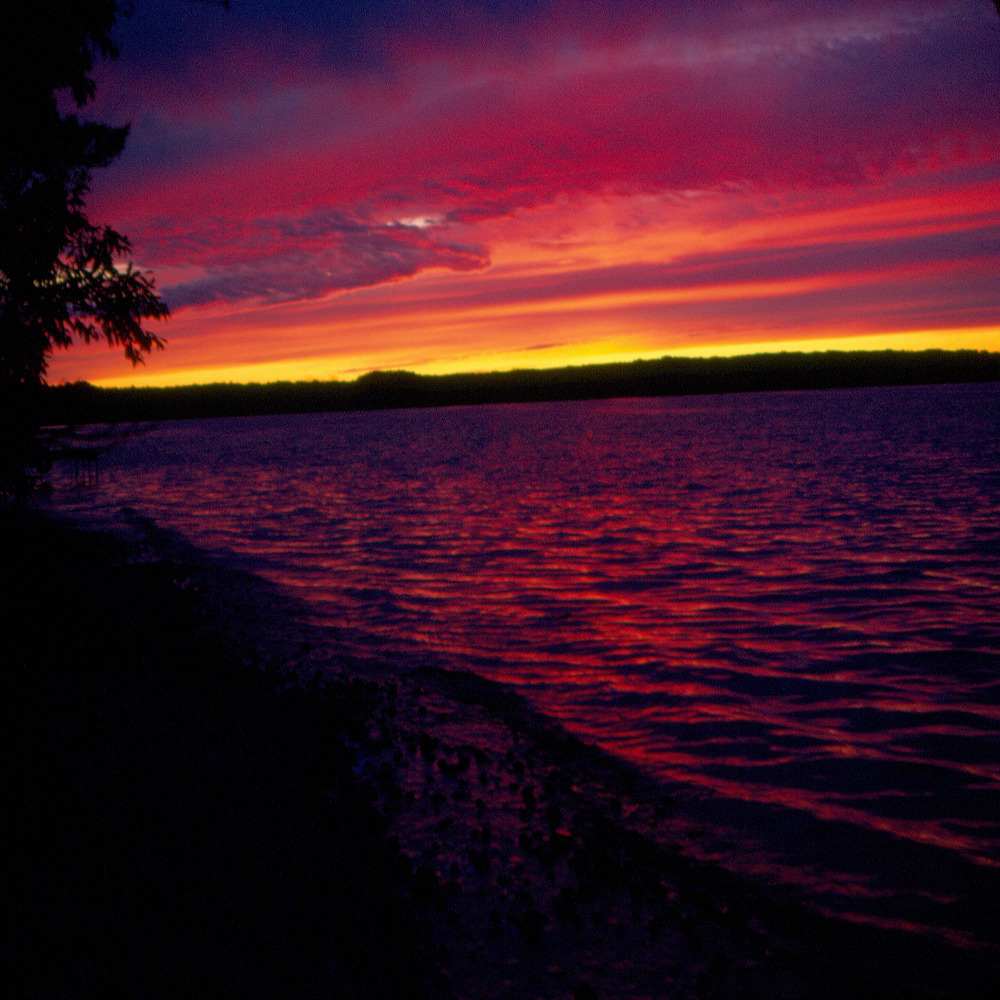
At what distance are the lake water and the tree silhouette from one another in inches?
266

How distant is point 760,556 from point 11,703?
15644 millimetres

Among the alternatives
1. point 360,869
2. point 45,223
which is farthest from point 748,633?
point 45,223

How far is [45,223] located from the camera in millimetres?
12367

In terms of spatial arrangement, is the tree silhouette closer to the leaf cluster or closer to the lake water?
the leaf cluster

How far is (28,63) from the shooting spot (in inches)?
434

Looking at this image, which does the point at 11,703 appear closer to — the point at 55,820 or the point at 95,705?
the point at 95,705

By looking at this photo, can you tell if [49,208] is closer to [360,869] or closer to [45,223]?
[45,223]

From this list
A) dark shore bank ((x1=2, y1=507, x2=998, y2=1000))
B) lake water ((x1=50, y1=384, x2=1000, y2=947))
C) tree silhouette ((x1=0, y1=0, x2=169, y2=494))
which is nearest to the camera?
dark shore bank ((x1=2, y1=507, x2=998, y2=1000))

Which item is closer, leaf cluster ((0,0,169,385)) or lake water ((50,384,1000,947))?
lake water ((50,384,1000,947))

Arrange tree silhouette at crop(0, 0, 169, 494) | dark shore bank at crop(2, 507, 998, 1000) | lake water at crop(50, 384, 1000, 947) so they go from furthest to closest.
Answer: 1. tree silhouette at crop(0, 0, 169, 494)
2. lake water at crop(50, 384, 1000, 947)
3. dark shore bank at crop(2, 507, 998, 1000)

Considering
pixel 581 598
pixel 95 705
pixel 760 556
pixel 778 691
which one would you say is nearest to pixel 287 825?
pixel 95 705

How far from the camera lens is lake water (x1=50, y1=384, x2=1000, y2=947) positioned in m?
6.35

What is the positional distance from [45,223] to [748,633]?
14457 millimetres

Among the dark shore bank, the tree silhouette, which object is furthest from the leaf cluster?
the dark shore bank
